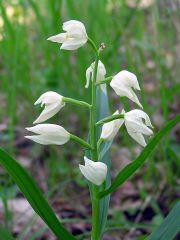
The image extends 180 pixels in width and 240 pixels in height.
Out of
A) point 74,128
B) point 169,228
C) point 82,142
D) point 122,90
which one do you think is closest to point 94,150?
point 82,142

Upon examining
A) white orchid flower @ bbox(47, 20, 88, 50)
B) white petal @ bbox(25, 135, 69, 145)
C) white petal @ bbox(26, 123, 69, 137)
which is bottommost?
white petal @ bbox(25, 135, 69, 145)

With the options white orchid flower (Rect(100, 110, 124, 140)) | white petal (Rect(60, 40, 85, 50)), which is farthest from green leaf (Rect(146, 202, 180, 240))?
white petal (Rect(60, 40, 85, 50))

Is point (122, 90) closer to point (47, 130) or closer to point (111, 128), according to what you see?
point (111, 128)

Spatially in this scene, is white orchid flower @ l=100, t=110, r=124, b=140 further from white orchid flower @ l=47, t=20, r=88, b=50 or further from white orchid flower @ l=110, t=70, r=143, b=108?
white orchid flower @ l=47, t=20, r=88, b=50

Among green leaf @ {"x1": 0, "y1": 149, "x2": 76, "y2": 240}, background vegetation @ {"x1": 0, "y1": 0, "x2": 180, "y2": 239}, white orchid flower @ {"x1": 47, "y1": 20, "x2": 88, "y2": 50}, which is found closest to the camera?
green leaf @ {"x1": 0, "y1": 149, "x2": 76, "y2": 240}

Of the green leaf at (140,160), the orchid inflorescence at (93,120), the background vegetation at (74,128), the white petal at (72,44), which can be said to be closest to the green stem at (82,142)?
the orchid inflorescence at (93,120)
